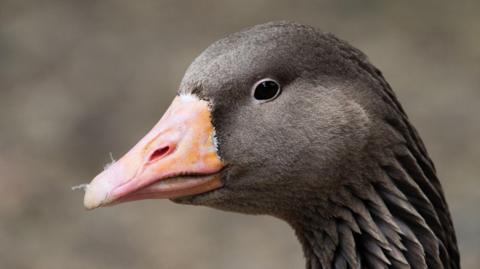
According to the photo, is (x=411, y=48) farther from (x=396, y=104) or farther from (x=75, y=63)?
(x=396, y=104)

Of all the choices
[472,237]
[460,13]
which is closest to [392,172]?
[472,237]

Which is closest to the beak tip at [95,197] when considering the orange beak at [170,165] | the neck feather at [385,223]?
the orange beak at [170,165]

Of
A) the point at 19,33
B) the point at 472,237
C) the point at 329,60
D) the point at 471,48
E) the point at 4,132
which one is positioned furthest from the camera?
the point at 19,33

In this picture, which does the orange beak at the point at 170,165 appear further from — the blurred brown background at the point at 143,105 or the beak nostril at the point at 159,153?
the blurred brown background at the point at 143,105

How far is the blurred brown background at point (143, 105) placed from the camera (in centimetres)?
970

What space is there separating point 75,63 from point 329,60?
26.9ft

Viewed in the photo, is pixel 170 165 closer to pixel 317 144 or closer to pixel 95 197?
pixel 95 197

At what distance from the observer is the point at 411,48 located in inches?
479

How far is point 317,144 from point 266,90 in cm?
39

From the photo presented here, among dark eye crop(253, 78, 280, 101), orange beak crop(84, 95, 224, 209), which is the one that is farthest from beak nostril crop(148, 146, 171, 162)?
dark eye crop(253, 78, 280, 101)

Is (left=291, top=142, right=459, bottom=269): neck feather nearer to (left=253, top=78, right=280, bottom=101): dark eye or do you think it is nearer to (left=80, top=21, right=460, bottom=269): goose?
(left=80, top=21, right=460, bottom=269): goose

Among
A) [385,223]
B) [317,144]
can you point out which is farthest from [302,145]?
[385,223]

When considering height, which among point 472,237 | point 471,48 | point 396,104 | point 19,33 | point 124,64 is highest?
point 19,33

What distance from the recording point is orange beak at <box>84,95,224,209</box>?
14.4 ft
